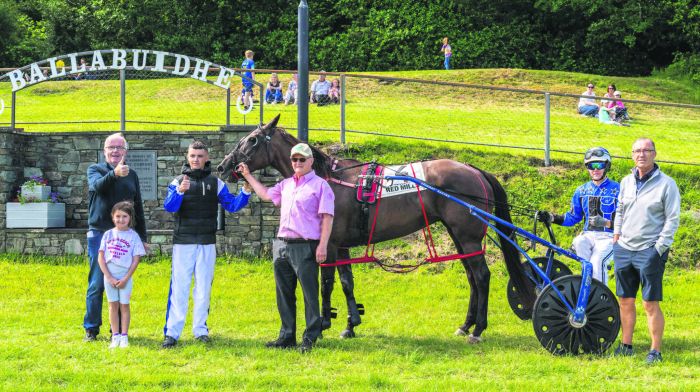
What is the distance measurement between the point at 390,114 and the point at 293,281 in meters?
11.1

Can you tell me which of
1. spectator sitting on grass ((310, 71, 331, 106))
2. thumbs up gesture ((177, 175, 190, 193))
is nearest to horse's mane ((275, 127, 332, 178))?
thumbs up gesture ((177, 175, 190, 193))

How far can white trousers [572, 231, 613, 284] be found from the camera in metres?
8.65

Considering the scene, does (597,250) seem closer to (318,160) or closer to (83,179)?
(318,160)

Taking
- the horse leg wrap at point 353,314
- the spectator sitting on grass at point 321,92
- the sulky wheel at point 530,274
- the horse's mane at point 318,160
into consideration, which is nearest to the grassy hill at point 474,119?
the spectator sitting on grass at point 321,92

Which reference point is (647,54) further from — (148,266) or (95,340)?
(95,340)

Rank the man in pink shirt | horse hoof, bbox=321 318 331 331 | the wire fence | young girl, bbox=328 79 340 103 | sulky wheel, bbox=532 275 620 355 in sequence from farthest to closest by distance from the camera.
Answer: young girl, bbox=328 79 340 103 < the wire fence < horse hoof, bbox=321 318 331 331 < the man in pink shirt < sulky wheel, bbox=532 275 620 355

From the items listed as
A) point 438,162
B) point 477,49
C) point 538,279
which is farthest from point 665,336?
point 477,49

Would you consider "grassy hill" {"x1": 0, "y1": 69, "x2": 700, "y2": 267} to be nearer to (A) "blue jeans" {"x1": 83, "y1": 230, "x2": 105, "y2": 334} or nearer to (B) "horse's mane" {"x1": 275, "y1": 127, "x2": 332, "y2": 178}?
(B) "horse's mane" {"x1": 275, "y1": 127, "x2": 332, "y2": 178}

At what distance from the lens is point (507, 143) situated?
1652 cm

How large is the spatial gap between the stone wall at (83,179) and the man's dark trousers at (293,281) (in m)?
5.84

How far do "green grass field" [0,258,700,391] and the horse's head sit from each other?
1.75 m

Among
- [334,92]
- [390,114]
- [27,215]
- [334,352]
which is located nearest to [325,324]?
[334,352]

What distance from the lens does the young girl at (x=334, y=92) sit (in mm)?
17719

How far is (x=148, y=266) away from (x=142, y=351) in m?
5.99
